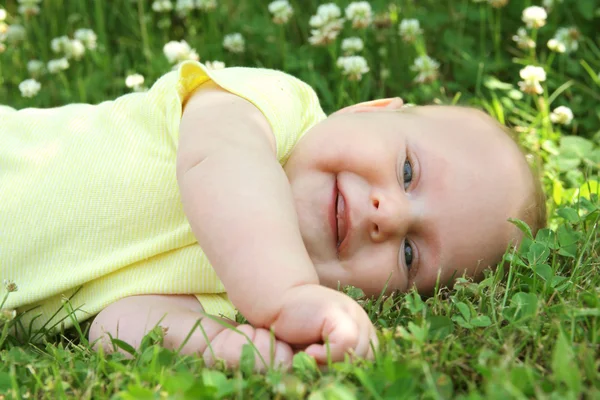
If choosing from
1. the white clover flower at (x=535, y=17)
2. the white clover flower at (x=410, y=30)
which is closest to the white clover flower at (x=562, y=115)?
the white clover flower at (x=535, y=17)

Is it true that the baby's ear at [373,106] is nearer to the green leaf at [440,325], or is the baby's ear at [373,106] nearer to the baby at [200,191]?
the baby at [200,191]

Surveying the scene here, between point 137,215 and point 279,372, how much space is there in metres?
0.70

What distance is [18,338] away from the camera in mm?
2043

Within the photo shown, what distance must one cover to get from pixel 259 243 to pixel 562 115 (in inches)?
73.0

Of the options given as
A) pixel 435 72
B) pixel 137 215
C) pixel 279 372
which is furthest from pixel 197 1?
pixel 279 372

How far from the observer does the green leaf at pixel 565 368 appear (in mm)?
1323

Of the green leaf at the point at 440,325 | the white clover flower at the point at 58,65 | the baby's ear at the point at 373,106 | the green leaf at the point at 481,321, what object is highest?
A: the baby's ear at the point at 373,106

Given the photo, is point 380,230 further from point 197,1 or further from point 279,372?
point 197,1

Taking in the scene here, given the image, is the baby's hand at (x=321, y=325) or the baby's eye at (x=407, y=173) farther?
the baby's eye at (x=407, y=173)

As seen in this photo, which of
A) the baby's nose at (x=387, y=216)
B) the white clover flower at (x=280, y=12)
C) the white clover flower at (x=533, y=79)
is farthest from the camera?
the white clover flower at (x=280, y=12)

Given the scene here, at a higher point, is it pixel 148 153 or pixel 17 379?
pixel 148 153

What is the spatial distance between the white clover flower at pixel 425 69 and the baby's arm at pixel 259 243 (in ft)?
5.16

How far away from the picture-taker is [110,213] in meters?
2.06

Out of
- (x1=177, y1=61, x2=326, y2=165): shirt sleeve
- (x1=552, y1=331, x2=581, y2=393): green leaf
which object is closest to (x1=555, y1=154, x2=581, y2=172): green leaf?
(x1=177, y1=61, x2=326, y2=165): shirt sleeve
